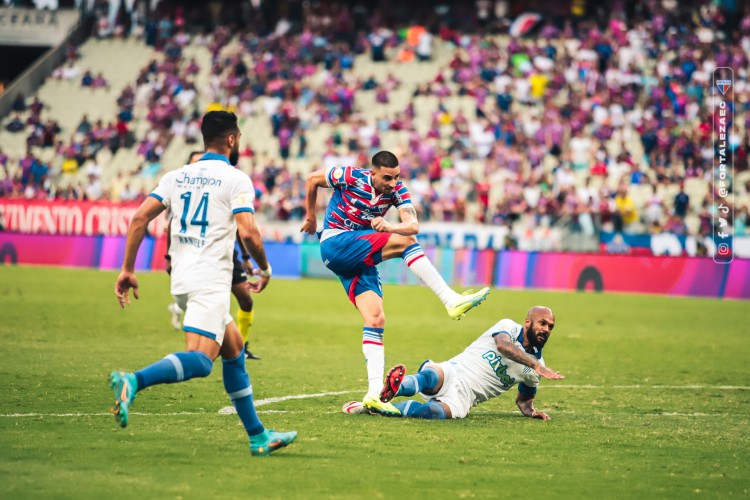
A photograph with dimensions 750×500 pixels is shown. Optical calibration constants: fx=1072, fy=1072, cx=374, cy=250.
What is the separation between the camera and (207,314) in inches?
276

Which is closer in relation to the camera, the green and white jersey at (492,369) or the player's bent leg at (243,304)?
the green and white jersey at (492,369)

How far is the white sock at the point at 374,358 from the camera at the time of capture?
31.6 feet

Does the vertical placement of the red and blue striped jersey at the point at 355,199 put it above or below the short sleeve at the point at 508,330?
above

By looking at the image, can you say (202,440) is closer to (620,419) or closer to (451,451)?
(451,451)

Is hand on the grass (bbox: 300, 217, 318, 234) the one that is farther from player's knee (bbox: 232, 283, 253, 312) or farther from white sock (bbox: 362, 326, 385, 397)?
player's knee (bbox: 232, 283, 253, 312)

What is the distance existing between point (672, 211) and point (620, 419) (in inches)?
852

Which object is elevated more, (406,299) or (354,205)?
(354,205)

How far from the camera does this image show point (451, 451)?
25.8 ft

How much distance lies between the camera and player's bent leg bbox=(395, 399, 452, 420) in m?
9.51

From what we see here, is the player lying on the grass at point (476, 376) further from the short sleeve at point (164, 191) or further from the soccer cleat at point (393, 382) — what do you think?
the short sleeve at point (164, 191)

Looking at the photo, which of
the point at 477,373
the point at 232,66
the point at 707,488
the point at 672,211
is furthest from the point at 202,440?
the point at 232,66

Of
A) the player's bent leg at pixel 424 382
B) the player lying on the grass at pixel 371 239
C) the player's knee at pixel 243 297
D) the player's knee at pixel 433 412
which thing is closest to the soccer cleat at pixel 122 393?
the player's bent leg at pixel 424 382

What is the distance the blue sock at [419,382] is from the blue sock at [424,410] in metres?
0.17

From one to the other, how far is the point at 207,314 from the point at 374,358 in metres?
3.01
